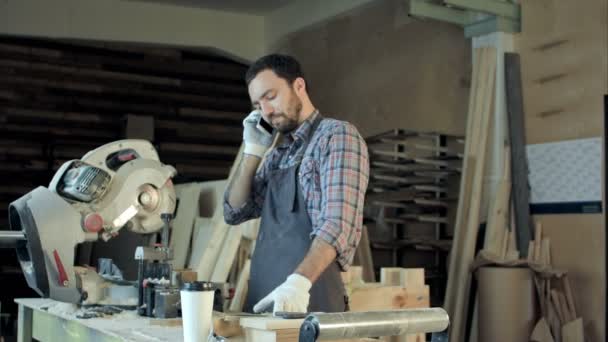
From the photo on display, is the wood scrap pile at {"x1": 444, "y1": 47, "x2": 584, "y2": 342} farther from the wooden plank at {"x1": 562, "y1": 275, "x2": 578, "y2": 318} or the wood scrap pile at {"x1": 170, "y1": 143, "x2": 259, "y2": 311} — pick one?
the wood scrap pile at {"x1": 170, "y1": 143, "x2": 259, "y2": 311}

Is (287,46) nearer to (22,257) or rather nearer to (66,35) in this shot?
(66,35)

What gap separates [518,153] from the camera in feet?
19.0

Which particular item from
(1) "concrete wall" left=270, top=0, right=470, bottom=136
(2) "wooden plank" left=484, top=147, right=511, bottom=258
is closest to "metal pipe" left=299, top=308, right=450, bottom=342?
(2) "wooden plank" left=484, top=147, right=511, bottom=258

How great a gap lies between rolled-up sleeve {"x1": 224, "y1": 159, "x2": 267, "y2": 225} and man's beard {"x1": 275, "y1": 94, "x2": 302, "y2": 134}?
0.72 ft

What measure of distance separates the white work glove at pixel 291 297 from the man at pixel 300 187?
0.08 m

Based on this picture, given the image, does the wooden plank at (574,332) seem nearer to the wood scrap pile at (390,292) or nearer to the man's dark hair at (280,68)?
the wood scrap pile at (390,292)

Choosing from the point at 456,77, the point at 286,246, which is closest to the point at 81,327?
the point at 286,246

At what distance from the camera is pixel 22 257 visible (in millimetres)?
3215

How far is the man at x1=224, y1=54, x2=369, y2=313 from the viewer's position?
2.54 meters

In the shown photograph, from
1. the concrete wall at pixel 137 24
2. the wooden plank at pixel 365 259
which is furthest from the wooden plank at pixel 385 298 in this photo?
the concrete wall at pixel 137 24

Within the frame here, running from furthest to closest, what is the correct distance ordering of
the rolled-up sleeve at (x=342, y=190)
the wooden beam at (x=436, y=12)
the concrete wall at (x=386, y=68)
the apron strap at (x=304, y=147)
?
the concrete wall at (x=386, y=68) → the wooden beam at (x=436, y=12) → the apron strap at (x=304, y=147) → the rolled-up sleeve at (x=342, y=190)

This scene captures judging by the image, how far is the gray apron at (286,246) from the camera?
2.62m

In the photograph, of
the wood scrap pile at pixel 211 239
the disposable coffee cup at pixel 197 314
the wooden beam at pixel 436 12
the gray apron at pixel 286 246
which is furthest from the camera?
the wooden beam at pixel 436 12

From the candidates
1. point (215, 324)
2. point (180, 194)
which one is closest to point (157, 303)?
point (215, 324)
